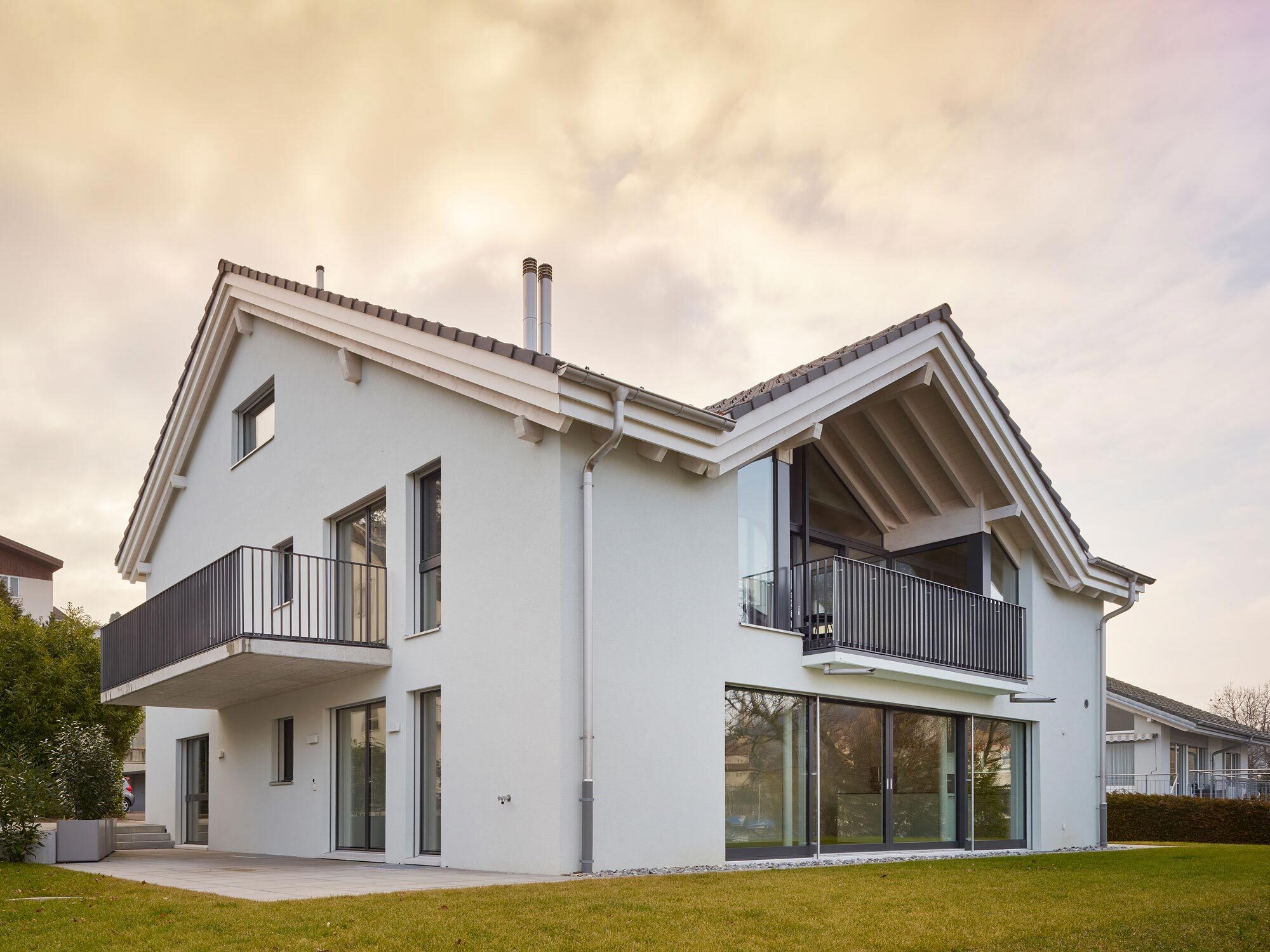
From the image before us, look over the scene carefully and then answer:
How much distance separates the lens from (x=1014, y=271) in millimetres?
16922

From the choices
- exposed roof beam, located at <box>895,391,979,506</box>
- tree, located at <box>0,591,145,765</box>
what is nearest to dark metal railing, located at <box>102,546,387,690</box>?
exposed roof beam, located at <box>895,391,979,506</box>

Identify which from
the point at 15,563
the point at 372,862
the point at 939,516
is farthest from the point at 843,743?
the point at 15,563

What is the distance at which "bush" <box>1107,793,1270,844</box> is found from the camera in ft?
77.4

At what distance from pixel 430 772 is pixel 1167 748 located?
24584mm

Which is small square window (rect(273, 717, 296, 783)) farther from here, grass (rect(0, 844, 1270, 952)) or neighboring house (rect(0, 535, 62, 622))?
neighboring house (rect(0, 535, 62, 622))

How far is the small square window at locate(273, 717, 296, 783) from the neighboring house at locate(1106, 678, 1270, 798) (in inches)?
878

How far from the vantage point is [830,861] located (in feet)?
42.2

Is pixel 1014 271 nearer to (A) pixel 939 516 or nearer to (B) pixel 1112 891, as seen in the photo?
(A) pixel 939 516

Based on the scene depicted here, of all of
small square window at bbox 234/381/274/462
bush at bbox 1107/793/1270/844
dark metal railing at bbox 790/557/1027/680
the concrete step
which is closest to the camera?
dark metal railing at bbox 790/557/1027/680

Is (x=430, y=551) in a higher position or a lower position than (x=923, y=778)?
higher

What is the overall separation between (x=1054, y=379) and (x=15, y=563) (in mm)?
47851

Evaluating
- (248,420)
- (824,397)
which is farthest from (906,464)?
(248,420)

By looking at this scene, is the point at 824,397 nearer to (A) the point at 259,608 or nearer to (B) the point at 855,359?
(B) the point at 855,359

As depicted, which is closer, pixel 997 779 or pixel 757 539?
pixel 757 539
